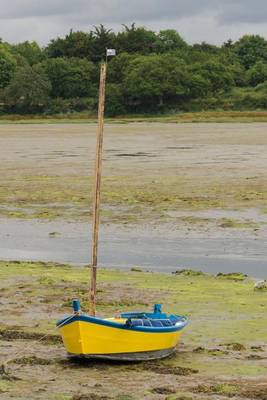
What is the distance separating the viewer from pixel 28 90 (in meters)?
130

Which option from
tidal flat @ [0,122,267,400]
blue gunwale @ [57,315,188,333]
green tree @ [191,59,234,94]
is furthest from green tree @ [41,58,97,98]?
blue gunwale @ [57,315,188,333]

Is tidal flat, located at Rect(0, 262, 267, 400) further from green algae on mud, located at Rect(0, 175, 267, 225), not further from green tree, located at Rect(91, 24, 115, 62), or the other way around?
green tree, located at Rect(91, 24, 115, 62)

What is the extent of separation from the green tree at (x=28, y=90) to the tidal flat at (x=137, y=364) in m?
109

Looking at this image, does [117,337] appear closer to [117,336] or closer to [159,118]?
[117,336]

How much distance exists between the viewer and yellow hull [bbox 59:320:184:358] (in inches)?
534

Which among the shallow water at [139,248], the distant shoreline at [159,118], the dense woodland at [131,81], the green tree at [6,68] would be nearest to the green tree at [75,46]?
the dense woodland at [131,81]

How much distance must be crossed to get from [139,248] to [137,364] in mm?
11395

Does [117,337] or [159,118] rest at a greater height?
[117,337]

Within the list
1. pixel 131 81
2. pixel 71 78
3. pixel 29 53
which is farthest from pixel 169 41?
pixel 131 81

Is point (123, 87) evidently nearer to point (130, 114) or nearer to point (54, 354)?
point (130, 114)

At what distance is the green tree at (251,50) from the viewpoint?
156m

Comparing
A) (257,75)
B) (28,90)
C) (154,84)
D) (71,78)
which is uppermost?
→ (257,75)

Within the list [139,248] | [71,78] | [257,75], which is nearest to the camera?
[139,248]

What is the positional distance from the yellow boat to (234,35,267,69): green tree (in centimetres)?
14301
